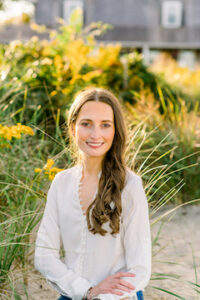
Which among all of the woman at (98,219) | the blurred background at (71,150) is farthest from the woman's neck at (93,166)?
the blurred background at (71,150)

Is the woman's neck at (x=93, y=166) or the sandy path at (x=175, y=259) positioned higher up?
the woman's neck at (x=93, y=166)

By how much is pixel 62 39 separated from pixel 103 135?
15.2 feet

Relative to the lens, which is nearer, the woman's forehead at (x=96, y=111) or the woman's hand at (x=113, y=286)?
the woman's hand at (x=113, y=286)

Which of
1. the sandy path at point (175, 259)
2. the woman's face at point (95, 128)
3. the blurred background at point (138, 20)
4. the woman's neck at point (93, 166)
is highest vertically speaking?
the blurred background at point (138, 20)

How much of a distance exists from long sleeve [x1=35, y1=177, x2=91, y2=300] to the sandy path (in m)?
0.39

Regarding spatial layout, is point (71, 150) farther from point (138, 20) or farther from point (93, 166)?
point (138, 20)

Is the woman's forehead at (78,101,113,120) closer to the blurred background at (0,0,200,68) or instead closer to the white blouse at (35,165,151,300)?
the white blouse at (35,165,151,300)

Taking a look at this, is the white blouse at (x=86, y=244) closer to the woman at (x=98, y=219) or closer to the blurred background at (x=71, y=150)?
the woman at (x=98, y=219)

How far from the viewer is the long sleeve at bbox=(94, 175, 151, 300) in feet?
5.33

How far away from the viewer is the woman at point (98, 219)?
1.64 metres

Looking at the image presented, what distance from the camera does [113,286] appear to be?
5.20 ft

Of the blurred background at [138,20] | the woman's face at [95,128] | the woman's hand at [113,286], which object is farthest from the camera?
the blurred background at [138,20]

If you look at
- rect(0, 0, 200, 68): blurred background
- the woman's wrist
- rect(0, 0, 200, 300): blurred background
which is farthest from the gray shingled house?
the woman's wrist

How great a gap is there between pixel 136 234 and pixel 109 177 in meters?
0.26
